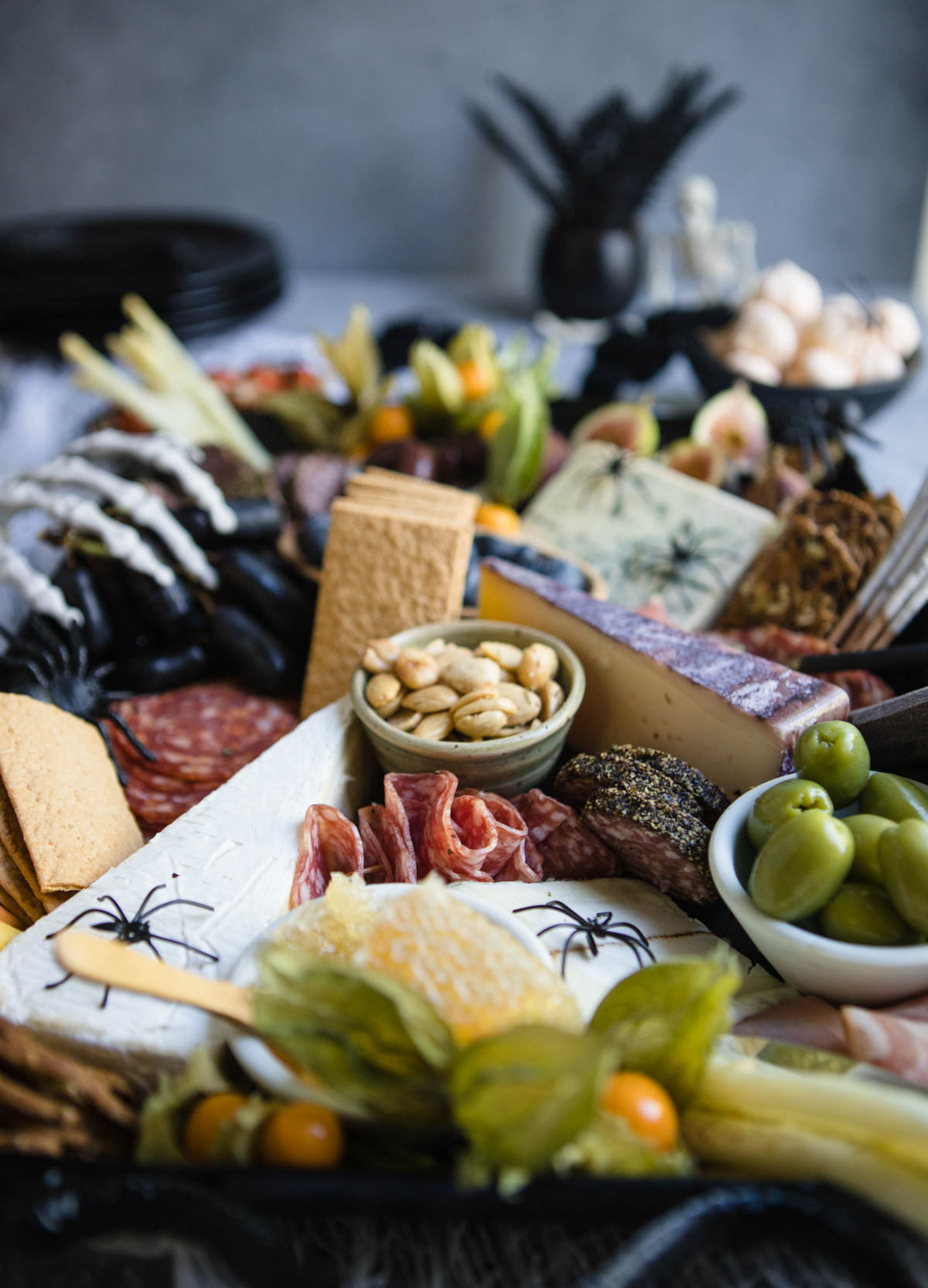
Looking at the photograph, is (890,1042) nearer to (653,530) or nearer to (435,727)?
(435,727)

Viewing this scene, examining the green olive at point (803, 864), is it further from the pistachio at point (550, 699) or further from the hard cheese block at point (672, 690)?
the pistachio at point (550, 699)

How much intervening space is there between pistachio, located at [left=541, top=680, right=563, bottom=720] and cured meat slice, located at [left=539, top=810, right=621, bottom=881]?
4.6 inches

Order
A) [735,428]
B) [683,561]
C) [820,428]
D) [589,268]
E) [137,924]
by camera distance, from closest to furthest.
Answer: [137,924] → [683,561] → [820,428] → [735,428] → [589,268]

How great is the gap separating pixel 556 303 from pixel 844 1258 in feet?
7.22

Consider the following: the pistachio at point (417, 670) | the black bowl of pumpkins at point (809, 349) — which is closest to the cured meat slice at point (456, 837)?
the pistachio at point (417, 670)

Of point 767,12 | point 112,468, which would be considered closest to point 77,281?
point 112,468

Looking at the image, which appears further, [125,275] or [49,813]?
[125,275]

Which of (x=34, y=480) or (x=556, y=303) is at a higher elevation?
(x=556, y=303)

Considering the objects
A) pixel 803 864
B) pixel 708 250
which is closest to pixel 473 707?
pixel 803 864

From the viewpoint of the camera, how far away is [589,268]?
7.73 ft

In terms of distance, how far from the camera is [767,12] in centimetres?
261

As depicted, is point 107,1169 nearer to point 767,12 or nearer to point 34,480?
point 34,480

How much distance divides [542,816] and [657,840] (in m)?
0.16

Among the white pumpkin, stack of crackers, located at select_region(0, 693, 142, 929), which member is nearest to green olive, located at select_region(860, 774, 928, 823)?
stack of crackers, located at select_region(0, 693, 142, 929)
